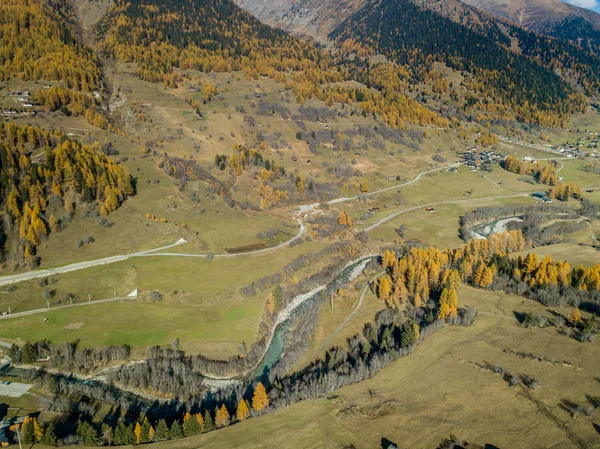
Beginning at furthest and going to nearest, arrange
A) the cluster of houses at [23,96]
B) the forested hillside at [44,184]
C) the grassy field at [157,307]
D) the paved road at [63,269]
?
the cluster of houses at [23,96] < the forested hillside at [44,184] < the paved road at [63,269] < the grassy field at [157,307]

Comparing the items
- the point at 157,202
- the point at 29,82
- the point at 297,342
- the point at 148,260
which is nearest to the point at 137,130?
the point at 29,82

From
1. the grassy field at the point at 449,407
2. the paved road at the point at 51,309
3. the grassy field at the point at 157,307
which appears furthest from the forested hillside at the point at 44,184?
the grassy field at the point at 449,407

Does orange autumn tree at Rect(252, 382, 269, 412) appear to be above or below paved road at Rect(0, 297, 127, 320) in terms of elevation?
above

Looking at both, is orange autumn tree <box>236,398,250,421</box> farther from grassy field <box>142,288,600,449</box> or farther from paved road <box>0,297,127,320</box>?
paved road <box>0,297,127,320</box>

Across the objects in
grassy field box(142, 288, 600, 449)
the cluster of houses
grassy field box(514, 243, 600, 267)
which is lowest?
grassy field box(142, 288, 600, 449)

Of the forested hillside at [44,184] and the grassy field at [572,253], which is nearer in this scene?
the forested hillside at [44,184]

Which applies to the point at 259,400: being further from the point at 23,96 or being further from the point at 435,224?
the point at 23,96

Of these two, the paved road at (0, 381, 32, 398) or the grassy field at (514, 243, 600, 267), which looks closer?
the paved road at (0, 381, 32, 398)

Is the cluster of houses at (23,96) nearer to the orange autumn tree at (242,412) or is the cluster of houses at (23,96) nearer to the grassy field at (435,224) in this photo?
the grassy field at (435,224)

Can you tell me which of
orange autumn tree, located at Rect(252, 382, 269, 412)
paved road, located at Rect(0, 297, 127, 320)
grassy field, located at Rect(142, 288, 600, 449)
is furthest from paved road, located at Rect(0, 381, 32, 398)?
orange autumn tree, located at Rect(252, 382, 269, 412)
